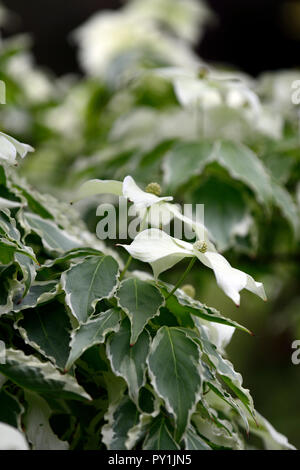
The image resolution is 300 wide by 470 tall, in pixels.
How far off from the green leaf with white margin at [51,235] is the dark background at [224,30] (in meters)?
2.27

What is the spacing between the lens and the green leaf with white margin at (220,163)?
868 mm

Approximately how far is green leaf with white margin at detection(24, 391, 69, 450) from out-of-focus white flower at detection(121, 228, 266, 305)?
0.45 ft

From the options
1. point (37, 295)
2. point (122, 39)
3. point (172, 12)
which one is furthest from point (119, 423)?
point (172, 12)

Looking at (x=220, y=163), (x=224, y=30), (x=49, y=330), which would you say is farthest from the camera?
(x=224, y=30)

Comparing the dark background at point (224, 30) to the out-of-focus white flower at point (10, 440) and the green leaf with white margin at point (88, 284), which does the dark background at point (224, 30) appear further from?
the out-of-focus white flower at point (10, 440)

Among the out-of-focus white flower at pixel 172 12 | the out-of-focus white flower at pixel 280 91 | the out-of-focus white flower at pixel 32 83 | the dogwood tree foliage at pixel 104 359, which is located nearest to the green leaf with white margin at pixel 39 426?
the dogwood tree foliage at pixel 104 359

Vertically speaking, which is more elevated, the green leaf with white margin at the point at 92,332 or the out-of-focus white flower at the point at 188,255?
the out-of-focus white flower at the point at 188,255

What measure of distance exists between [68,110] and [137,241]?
1.00 metres

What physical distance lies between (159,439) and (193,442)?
0.03 metres

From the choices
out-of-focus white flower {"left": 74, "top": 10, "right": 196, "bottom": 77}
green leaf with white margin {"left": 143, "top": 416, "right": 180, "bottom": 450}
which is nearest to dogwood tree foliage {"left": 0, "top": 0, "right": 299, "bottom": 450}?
green leaf with white margin {"left": 143, "top": 416, "right": 180, "bottom": 450}

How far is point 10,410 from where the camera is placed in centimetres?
46

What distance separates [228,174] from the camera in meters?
0.94

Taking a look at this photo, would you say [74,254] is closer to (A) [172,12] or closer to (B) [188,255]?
(B) [188,255]
